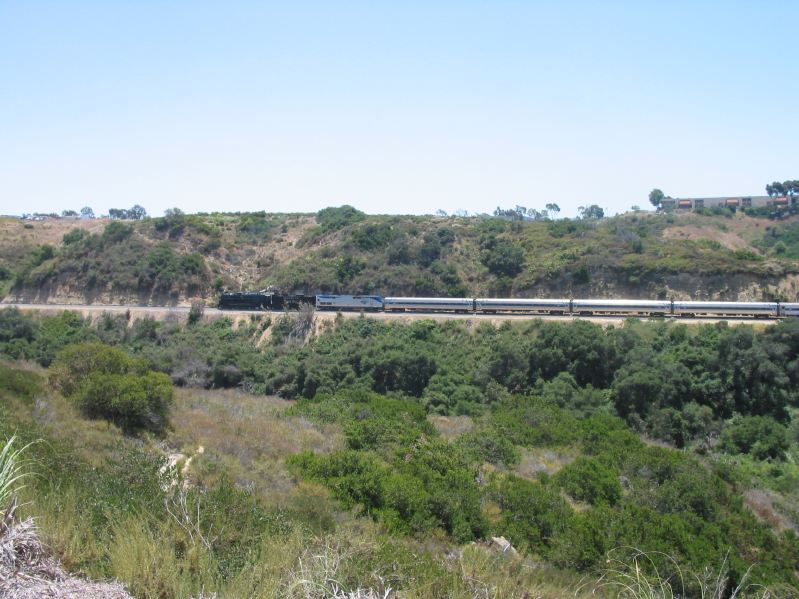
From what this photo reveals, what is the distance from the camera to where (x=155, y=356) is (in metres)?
36.7

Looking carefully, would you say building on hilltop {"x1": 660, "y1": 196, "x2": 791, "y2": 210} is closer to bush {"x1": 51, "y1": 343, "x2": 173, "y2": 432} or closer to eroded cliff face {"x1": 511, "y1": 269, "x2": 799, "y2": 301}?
eroded cliff face {"x1": 511, "y1": 269, "x2": 799, "y2": 301}

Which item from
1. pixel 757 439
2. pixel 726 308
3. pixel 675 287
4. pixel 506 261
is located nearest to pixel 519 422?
pixel 757 439

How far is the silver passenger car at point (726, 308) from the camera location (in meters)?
39.5

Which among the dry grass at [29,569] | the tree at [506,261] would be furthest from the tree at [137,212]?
the dry grass at [29,569]

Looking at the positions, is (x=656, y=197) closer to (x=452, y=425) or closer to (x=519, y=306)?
(x=519, y=306)

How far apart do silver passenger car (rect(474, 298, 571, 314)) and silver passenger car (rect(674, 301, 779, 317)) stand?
716cm

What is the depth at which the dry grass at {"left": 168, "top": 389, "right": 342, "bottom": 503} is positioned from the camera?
43.3ft

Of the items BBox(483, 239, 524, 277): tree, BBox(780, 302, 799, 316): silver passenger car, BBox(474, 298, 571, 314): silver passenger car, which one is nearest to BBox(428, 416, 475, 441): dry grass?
BBox(474, 298, 571, 314): silver passenger car

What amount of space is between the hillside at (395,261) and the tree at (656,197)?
43.4 meters

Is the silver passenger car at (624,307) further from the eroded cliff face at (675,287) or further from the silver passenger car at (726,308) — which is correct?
the eroded cliff face at (675,287)

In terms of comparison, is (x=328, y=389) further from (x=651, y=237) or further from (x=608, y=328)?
(x=651, y=237)

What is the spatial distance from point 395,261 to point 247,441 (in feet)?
123

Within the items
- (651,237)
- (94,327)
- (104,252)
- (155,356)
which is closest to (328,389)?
(155,356)

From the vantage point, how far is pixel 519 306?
42625 mm
